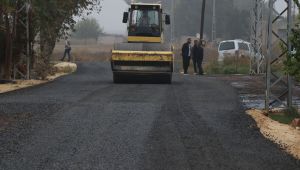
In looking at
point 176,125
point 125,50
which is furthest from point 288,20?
point 125,50

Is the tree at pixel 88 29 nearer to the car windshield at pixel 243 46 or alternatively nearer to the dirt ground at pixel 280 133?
the car windshield at pixel 243 46

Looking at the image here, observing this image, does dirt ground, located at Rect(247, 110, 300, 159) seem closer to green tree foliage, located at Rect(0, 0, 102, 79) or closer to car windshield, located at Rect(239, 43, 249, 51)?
green tree foliage, located at Rect(0, 0, 102, 79)

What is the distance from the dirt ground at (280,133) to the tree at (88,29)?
117138mm

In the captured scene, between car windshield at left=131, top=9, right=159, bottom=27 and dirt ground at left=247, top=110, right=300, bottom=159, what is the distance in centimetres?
1203

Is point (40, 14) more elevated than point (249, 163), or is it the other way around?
point (40, 14)

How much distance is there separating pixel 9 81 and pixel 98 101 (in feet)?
30.4

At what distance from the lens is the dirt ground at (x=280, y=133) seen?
33.4 ft

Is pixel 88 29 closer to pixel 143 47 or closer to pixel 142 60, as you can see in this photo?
pixel 143 47

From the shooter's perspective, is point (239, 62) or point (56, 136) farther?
point (239, 62)

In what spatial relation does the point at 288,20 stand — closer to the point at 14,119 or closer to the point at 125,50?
the point at 14,119

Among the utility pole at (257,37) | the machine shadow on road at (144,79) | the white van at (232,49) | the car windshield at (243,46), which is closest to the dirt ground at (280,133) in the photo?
the machine shadow on road at (144,79)

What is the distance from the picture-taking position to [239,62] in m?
38.1

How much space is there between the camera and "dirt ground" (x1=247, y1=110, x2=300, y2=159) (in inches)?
400

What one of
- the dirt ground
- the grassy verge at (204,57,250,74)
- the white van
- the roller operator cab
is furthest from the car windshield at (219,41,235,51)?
the dirt ground
